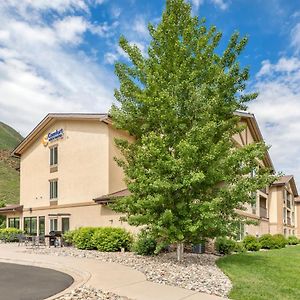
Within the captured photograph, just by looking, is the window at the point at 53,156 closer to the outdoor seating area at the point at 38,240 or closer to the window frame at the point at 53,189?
the window frame at the point at 53,189

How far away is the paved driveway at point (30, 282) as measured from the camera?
10516mm

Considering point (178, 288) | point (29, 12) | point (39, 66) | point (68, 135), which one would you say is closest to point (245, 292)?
point (178, 288)

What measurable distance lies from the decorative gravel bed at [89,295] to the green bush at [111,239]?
39.6 feet

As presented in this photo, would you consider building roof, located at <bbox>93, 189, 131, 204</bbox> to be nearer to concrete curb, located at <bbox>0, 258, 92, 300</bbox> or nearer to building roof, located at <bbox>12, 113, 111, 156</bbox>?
building roof, located at <bbox>12, 113, 111, 156</bbox>

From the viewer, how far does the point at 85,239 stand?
78.4 ft

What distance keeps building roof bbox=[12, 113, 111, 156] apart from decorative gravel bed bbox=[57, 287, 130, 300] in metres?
17.2

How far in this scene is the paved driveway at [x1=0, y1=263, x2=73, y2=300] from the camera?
10516mm

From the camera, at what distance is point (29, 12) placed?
53.4ft

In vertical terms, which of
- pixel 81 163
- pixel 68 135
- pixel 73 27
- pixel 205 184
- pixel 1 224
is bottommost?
pixel 1 224

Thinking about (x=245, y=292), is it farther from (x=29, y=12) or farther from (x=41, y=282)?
(x=29, y=12)

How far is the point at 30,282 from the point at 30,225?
23.0 meters

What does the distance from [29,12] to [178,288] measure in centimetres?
1254

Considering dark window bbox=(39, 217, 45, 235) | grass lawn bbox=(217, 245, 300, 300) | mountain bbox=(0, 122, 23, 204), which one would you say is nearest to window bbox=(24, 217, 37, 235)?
dark window bbox=(39, 217, 45, 235)

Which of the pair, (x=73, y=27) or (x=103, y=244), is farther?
(x=103, y=244)
